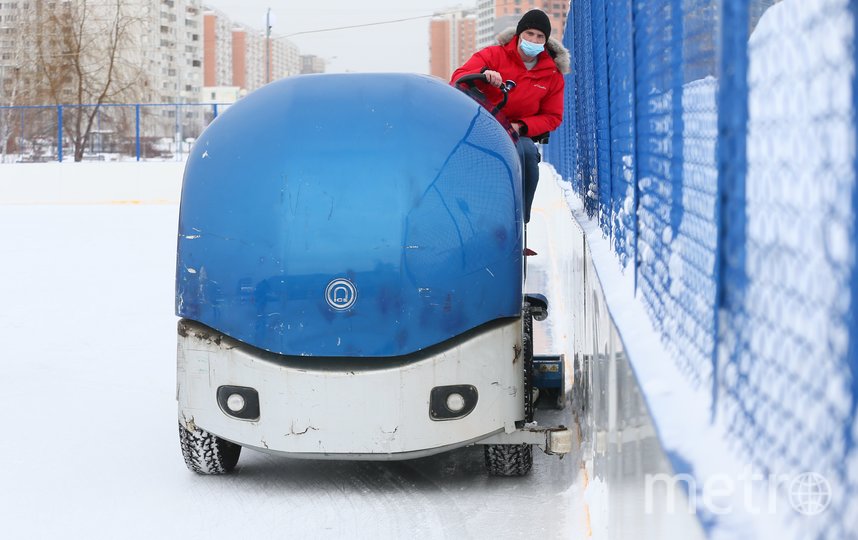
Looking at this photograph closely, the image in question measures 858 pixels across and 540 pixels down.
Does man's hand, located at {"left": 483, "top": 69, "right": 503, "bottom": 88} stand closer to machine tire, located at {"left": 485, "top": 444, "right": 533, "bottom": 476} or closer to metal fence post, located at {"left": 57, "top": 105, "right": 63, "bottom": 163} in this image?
machine tire, located at {"left": 485, "top": 444, "right": 533, "bottom": 476}

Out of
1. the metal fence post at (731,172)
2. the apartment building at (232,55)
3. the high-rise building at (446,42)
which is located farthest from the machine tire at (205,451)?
the apartment building at (232,55)

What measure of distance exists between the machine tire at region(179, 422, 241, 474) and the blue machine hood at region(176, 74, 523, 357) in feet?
1.55

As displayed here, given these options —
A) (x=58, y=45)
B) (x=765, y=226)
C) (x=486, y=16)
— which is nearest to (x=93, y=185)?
(x=58, y=45)

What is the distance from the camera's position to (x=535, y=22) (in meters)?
4.69

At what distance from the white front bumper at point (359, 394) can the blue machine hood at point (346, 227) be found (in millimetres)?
51

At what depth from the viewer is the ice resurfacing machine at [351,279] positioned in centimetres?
322

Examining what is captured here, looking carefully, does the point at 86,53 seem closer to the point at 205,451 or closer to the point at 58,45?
the point at 58,45

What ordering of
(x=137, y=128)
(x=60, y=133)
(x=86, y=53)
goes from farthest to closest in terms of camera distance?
(x=86, y=53)
(x=137, y=128)
(x=60, y=133)

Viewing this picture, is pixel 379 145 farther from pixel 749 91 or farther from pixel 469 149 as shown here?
pixel 749 91

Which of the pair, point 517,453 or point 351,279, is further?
point 517,453

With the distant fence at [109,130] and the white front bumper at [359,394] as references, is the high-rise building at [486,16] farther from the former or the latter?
the white front bumper at [359,394]

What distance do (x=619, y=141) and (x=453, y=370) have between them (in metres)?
0.81

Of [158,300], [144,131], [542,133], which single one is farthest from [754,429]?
[144,131]

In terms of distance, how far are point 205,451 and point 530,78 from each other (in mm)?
2075
